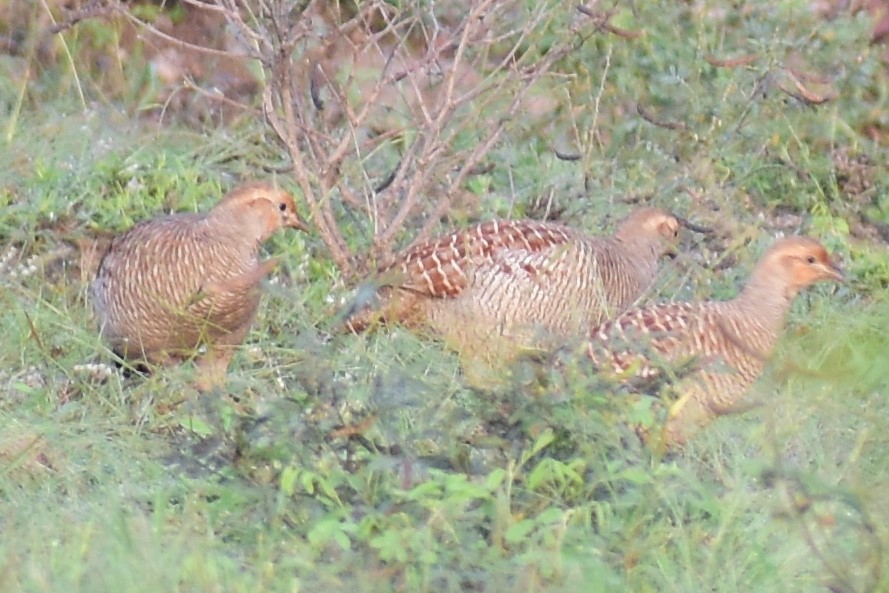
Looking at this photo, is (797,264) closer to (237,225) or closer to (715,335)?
(715,335)

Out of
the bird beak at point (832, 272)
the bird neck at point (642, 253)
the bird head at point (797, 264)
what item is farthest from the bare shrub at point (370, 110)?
the bird beak at point (832, 272)

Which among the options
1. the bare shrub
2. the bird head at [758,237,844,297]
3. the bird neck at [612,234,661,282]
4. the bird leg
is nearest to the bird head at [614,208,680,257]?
the bird neck at [612,234,661,282]

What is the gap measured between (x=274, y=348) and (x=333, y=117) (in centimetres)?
267

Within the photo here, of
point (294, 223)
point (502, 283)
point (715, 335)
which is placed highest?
point (715, 335)

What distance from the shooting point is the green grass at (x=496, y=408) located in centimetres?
375

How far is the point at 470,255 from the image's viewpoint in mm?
6168

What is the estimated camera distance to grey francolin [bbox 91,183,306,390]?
5734mm

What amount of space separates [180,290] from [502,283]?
1169 mm

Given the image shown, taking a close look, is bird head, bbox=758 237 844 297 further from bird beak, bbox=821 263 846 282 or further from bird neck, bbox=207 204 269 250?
bird neck, bbox=207 204 269 250

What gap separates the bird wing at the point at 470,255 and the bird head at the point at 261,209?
42 cm

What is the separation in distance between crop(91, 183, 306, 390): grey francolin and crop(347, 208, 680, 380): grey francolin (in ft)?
1.57

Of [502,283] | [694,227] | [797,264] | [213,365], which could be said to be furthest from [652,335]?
[694,227]

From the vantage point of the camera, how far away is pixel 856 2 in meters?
8.26

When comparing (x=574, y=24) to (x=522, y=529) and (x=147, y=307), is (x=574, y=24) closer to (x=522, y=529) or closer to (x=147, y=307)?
(x=147, y=307)
